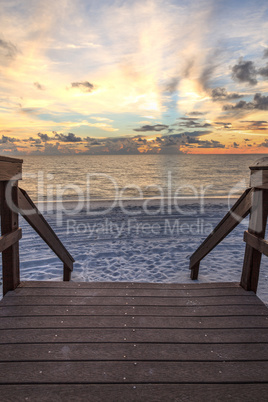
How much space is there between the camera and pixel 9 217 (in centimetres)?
291

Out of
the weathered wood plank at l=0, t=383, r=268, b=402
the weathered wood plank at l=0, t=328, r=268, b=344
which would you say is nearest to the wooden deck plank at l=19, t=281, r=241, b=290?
the weathered wood plank at l=0, t=328, r=268, b=344

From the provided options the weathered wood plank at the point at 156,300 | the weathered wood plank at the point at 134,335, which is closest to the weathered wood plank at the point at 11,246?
the weathered wood plank at the point at 156,300

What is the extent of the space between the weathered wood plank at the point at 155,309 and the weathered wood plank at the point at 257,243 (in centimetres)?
63

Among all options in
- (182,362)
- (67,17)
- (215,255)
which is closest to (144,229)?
(215,255)

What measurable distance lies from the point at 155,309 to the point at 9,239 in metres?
1.83

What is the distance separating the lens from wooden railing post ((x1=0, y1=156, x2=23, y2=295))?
265 centimetres

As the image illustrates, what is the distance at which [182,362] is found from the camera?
76.6 inches

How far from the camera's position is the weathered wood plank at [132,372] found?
69.9 inches

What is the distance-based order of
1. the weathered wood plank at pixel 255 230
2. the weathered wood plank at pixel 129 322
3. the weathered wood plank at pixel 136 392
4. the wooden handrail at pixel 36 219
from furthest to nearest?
the wooden handrail at pixel 36 219 → the weathered wood plank at pixel 255 230 → the weathered wood plank at pixel 129 322 → the weathered wood plank at pixel 136 392

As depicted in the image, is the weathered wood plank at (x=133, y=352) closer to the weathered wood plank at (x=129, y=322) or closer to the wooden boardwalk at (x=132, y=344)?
the wooden boardwalk at (x=132, y=344)

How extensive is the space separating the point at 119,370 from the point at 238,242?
6537mm

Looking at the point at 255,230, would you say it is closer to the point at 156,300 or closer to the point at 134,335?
the point at 156,300

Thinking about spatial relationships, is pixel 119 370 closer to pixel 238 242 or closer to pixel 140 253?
pixel 140 253

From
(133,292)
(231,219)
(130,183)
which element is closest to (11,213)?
(133,292)
